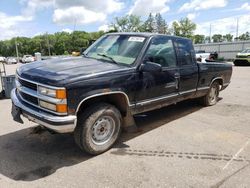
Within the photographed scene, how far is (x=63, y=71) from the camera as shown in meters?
3.47

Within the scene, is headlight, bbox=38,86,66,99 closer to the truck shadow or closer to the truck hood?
the truck hood

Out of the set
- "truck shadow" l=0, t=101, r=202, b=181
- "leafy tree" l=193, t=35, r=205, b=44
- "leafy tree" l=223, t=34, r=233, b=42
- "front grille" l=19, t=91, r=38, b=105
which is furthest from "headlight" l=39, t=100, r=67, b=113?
"leafy tree" l=223, t=34, r=233, b=42

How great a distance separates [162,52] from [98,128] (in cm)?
198

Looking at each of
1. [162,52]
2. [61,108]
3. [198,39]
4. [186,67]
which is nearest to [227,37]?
[198,39]

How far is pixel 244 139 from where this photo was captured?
4480 millimetres

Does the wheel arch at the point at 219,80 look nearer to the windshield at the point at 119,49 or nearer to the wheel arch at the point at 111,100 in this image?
the windshield at the point at 119,49

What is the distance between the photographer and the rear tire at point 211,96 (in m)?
6.58

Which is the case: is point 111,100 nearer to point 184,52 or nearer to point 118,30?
point 184,52

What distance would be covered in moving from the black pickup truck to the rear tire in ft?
4.77

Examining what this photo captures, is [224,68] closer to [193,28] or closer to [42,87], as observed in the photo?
[42,87]

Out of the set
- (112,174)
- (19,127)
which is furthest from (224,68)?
(19,127)

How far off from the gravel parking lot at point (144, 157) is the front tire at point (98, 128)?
0.17 m

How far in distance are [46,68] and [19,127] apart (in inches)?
80.0


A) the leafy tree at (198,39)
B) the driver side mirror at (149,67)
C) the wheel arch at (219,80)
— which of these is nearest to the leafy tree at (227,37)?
the leafy tree at (198,39)
